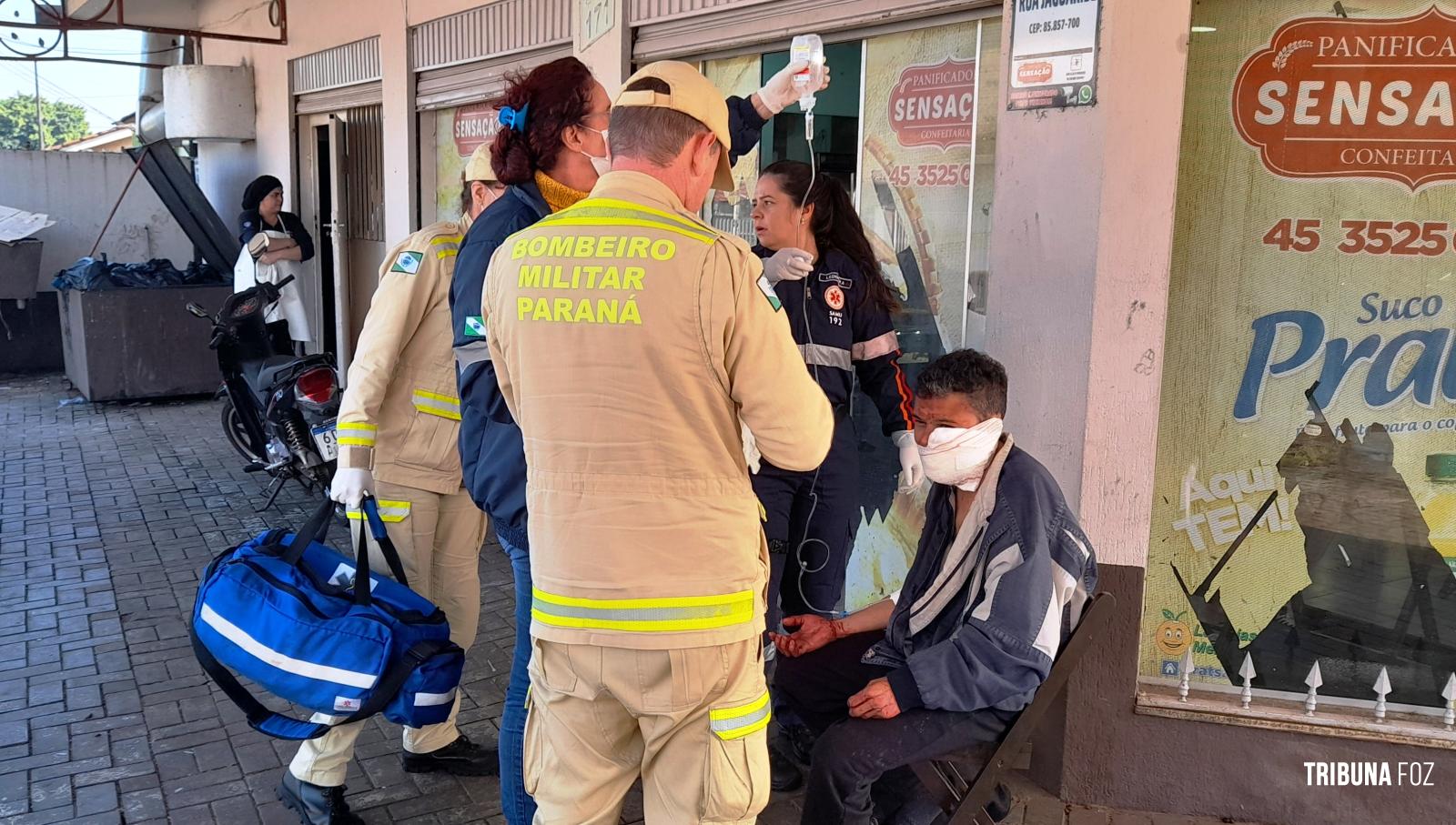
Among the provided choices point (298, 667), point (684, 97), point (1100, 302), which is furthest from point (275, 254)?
point (684, 97)

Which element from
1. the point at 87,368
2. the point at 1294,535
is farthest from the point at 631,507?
the point at 87,368

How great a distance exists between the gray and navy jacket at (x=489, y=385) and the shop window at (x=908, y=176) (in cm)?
153

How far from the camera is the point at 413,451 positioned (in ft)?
11.3

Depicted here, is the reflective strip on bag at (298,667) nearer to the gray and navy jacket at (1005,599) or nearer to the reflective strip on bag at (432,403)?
the reflective strip on bag at (432,403)

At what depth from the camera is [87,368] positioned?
32.7ft

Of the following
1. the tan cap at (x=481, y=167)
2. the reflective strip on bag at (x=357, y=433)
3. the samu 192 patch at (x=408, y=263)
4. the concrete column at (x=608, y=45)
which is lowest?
the reflective strip on bag at (x=357, y=433)

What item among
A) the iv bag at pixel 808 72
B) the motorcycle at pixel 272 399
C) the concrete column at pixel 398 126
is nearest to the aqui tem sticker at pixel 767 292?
the iv bag at pixel 808 72

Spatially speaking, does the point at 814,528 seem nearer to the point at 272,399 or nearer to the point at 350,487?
the point at 350,487

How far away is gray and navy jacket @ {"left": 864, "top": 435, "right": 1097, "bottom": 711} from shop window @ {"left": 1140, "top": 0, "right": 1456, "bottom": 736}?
102 cm

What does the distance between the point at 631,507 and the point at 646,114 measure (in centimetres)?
74

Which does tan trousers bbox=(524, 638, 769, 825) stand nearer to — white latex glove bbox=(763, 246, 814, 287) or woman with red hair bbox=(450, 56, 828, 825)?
woman with red hair bbox=(450, 56, 828, 825)

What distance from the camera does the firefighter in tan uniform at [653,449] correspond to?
2.09 metres

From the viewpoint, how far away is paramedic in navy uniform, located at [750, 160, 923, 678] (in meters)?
3.85

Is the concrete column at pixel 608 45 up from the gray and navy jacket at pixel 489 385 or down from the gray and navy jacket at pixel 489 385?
up
